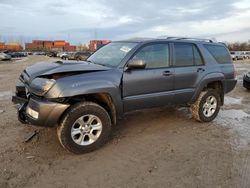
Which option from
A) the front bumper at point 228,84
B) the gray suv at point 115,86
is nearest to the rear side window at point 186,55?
the gray suv at point 115,86

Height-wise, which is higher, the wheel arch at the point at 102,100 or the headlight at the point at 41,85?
the headlight at the point at 41,85

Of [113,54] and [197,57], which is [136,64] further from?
[197,57]

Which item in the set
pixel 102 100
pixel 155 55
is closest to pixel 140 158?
pixel 102 100

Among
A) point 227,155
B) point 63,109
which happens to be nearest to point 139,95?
point 63,109

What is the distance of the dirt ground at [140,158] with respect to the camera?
3229 mm

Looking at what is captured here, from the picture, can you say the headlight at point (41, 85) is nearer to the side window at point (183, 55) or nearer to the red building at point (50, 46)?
the side window at point (183, 55)

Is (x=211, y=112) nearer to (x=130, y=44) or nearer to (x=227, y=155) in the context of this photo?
(x=227, y=155)

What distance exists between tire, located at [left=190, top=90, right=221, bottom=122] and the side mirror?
6.33 feet

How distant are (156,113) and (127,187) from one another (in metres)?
3.38

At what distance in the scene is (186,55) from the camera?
5.25m

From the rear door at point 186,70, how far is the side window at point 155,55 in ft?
0.74

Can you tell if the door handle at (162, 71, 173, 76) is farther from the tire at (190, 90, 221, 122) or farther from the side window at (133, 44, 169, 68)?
the tire at (190, 90, 221, 122)

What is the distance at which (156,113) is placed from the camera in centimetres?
630

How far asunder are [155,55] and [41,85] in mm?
2181
